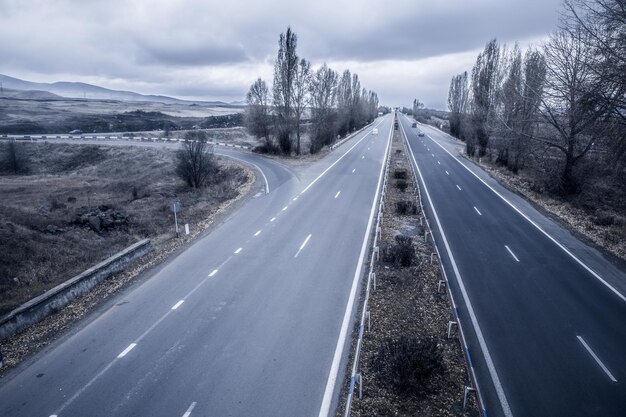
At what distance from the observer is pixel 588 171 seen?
28328 mm

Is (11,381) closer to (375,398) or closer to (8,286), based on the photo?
(8,286)

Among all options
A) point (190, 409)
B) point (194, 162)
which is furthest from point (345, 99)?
point (190, 409)

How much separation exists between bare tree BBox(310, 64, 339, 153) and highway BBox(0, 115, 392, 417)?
32.1 metres

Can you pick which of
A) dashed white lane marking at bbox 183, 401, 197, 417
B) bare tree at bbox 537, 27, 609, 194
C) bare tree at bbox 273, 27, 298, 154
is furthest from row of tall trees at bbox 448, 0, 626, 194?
bare tree at bbox 273, 27, 298, 154

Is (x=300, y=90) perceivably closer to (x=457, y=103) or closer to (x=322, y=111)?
(x=322, y=111)

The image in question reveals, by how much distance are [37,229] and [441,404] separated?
62.7ft

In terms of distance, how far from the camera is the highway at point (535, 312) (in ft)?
26.1

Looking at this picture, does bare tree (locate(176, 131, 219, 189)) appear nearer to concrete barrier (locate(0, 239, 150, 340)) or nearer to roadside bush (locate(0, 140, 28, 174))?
concrete barrier (locate(0, 239, 150, 340))

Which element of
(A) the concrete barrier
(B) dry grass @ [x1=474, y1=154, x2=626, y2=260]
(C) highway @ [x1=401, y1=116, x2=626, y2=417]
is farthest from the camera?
(B) dry grass @ [x1=474, y1=154, x2=626, y2=260]

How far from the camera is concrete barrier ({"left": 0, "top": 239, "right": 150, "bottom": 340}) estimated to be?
32.8 feet

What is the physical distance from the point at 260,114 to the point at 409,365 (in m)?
45.1

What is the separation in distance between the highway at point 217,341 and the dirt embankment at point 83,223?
3.24 feet

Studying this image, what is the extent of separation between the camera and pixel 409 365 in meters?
8.05

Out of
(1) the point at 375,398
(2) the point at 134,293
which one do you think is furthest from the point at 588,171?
(2) the point at 134,293
